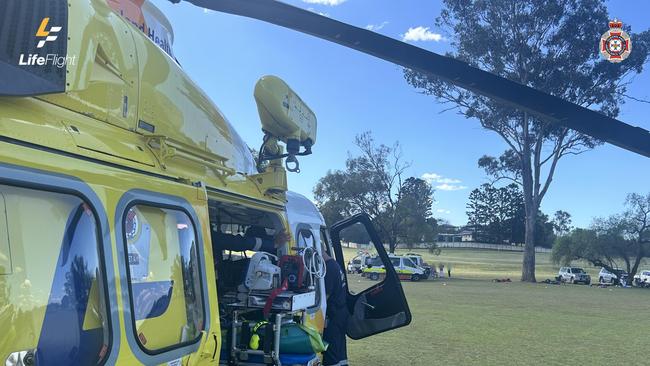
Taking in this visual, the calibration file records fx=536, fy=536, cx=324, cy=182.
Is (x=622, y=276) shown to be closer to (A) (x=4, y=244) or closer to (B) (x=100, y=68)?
(B) (x=100, y=68)

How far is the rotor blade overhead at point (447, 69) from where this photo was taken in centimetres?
309

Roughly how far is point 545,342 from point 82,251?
1136cm

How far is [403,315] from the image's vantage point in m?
5.84

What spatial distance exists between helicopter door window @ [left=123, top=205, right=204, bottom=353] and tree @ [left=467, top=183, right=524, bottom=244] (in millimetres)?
94505

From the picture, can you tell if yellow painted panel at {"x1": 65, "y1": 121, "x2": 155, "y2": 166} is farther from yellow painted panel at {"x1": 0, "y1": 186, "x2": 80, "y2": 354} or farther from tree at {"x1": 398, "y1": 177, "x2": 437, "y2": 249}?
tree at {"x1": 398, "y1": 177, "x2": 437, "y2": 249}

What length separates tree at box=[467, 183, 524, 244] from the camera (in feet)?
306

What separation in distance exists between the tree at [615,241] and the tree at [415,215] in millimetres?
12428

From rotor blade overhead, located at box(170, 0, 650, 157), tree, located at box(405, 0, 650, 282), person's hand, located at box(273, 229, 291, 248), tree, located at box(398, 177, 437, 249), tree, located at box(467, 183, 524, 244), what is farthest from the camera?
tree, located at box(467, 183, 524, 244)

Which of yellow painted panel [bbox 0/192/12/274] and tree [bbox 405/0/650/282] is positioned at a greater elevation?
tree [bbox 405/0/650/282]

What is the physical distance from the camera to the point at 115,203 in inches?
90.8

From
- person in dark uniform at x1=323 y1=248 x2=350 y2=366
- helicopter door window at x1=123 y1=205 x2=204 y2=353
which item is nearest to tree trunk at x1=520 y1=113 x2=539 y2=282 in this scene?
person in dark uniform at x1=323 y1=248 x2=350 y2=366

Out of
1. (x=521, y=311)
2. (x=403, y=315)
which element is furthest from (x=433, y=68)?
(x=521, y=311)

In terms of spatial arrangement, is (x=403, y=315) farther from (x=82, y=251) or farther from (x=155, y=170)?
(x=82, y=251)

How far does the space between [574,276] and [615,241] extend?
5.87 metres
